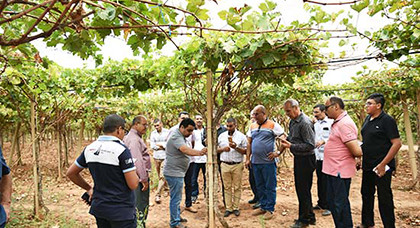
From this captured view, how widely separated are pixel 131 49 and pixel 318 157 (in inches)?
176

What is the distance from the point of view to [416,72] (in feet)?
20.1

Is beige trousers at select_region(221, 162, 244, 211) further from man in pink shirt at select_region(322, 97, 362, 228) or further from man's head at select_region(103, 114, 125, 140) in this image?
man's head at select_region(103, 114, 125, 140)

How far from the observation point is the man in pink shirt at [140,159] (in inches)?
154

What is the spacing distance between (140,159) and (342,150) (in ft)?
9.05

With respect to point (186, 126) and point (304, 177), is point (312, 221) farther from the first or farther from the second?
point (186, 126)

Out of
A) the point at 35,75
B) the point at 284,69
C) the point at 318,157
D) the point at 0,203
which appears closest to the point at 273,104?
the point at 318,157

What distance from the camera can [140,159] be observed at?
3.94m

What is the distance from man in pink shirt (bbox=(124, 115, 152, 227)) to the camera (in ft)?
12.9

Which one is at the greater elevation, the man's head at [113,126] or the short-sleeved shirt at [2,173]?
the man's head at [113,126]

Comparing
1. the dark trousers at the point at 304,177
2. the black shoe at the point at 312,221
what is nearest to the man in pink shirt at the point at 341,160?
the dark trousers at the point at 304,177

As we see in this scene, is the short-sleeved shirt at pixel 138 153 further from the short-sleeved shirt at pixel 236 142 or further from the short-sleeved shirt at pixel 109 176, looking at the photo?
the short-sleeved shirt at pixel 236 142

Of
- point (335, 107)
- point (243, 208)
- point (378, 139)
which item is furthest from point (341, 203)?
point (243, 208)

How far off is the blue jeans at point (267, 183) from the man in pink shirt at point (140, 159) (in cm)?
207

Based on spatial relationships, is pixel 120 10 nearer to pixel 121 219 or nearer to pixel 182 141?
pixel 121 219
